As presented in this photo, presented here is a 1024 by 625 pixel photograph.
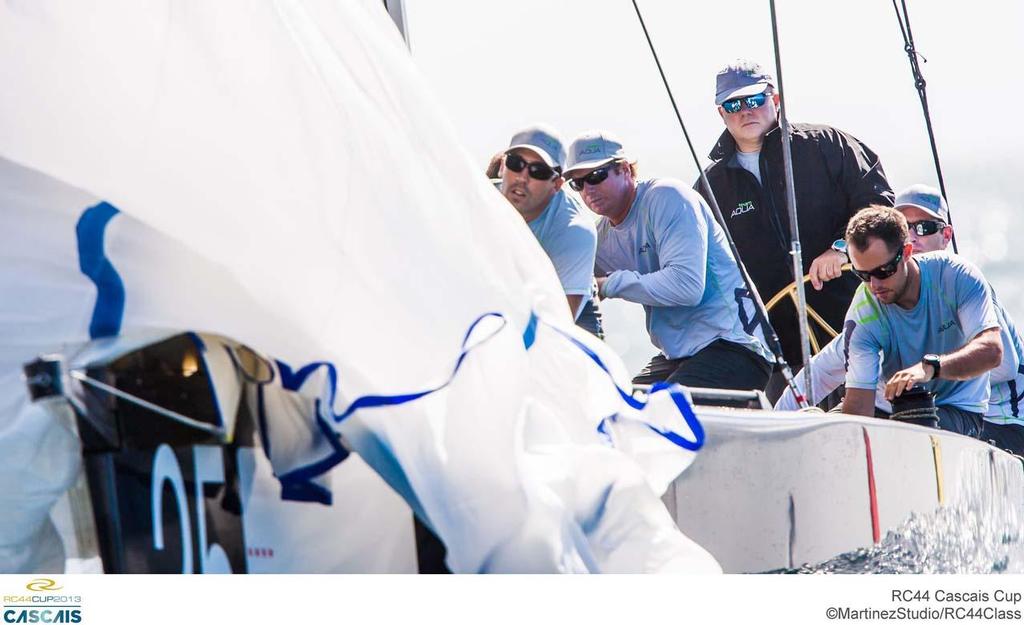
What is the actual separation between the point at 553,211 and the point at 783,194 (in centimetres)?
124

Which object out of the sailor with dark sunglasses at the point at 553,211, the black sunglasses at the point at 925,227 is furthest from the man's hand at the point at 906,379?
the black sunglasses at the point at 925,227

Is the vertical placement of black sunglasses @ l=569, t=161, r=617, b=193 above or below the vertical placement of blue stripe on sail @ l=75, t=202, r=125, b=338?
below

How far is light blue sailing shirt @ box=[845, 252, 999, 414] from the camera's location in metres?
3.28

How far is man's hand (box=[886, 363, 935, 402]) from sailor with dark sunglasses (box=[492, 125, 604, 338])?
627 millimetres

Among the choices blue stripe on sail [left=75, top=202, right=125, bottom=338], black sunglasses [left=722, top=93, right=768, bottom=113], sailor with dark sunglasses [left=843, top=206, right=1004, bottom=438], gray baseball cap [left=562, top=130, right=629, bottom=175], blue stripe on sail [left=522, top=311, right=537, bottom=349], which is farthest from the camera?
black sunglasses [left=722, top=93, right=768, bottom=113]

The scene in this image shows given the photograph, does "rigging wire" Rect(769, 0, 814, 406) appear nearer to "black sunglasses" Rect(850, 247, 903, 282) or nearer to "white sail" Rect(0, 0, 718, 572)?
"black sunglasses" Rect(850, 247, 903, 282)

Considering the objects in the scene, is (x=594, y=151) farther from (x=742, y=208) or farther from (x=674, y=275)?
(x=742, y=208)

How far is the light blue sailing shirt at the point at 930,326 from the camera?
10.8ft

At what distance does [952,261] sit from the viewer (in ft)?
10.9

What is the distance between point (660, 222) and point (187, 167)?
6.01 feet

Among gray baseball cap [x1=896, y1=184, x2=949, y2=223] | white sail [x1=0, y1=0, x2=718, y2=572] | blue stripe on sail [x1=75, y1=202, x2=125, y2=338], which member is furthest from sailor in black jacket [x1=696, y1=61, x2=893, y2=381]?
blue stripe on sail [x1=75, y1=202, x2=125, y2=338]

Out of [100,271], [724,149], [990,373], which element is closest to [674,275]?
[990,373]

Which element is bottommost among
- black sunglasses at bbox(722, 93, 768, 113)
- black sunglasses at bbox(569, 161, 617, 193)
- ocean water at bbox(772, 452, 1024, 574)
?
ocean water at bbox(772, 452, 1024, 574)
